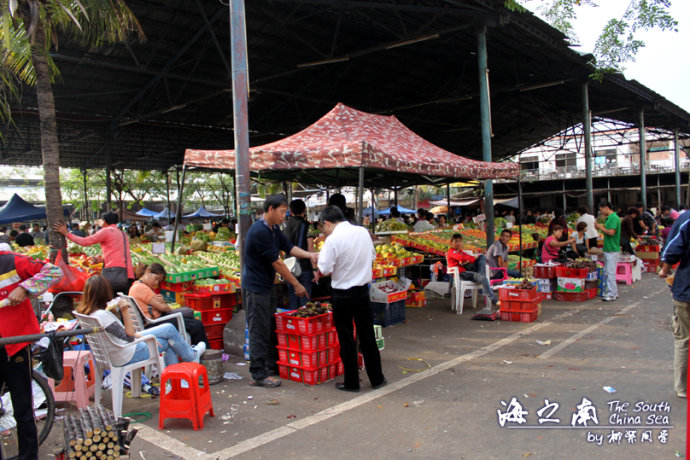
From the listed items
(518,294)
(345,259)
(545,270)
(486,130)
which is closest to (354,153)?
(345,259)

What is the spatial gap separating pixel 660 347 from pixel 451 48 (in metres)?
11.7

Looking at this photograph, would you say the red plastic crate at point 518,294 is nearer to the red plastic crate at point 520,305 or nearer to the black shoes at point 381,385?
the red plastic crate at point 520,305

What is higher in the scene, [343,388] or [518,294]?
[518,294]

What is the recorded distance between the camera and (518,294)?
7.95 m

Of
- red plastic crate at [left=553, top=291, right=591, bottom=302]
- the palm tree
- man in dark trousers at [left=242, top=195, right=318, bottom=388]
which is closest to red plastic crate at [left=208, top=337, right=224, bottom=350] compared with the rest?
man in dark trousers at [left=242, top=195, right=318, bottom=388]

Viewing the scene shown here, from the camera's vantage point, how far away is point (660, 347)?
Result: 20.2 feet

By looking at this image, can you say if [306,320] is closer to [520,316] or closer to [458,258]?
[458,258]

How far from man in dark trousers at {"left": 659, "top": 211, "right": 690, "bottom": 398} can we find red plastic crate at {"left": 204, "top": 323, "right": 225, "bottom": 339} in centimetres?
534

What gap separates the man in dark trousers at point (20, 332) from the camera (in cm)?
324

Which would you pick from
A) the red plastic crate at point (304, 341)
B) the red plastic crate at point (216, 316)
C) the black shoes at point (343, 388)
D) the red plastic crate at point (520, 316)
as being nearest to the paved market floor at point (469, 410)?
the black shoes at point (343, 388)

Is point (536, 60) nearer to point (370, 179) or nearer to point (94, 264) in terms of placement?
point (370, 179)

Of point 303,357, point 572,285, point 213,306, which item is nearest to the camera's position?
point 303,357

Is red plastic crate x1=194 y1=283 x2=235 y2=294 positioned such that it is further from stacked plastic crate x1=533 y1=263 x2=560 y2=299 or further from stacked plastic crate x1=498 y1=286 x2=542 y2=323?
stacked plastic crate x1=533 y1=263 x2=560 y2=299

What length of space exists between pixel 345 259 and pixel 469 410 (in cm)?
180
